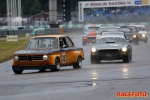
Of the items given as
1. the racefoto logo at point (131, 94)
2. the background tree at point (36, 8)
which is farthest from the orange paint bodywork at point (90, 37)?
the background tree at point (36, 8)

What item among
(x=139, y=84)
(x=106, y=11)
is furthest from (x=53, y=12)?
(x=139, y=84)

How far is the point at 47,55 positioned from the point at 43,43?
135cm

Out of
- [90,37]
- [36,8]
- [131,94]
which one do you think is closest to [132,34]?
[90,37]

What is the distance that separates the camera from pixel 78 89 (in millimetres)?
14312

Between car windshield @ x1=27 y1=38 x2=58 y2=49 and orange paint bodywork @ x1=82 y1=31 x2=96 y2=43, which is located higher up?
car windshield @ x1=27 y1=38 x2=58 y2=49

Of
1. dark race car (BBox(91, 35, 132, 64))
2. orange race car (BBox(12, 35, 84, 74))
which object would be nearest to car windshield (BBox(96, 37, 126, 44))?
dark race car (BBox(91, 35, 132, 64))

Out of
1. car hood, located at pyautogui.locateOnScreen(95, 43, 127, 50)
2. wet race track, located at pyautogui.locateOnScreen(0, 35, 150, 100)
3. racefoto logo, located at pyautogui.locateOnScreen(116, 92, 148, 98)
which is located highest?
car hood, located at pyautogui.locateOnScreen(95, 43, 127, 50)

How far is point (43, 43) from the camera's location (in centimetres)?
2202

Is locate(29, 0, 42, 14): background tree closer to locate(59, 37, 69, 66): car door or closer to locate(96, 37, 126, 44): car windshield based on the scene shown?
locate(96, 37, 126, 44): car windshield

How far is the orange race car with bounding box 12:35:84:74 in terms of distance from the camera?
20859 millimetres

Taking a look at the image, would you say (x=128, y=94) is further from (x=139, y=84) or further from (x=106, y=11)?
(x=106, y=11)

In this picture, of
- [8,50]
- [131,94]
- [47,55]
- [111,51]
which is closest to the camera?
[131,94]

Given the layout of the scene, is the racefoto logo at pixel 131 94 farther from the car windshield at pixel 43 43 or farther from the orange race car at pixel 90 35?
the orange race car at pixel 90 35

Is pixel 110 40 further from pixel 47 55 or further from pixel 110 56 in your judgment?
pixel 47 55
